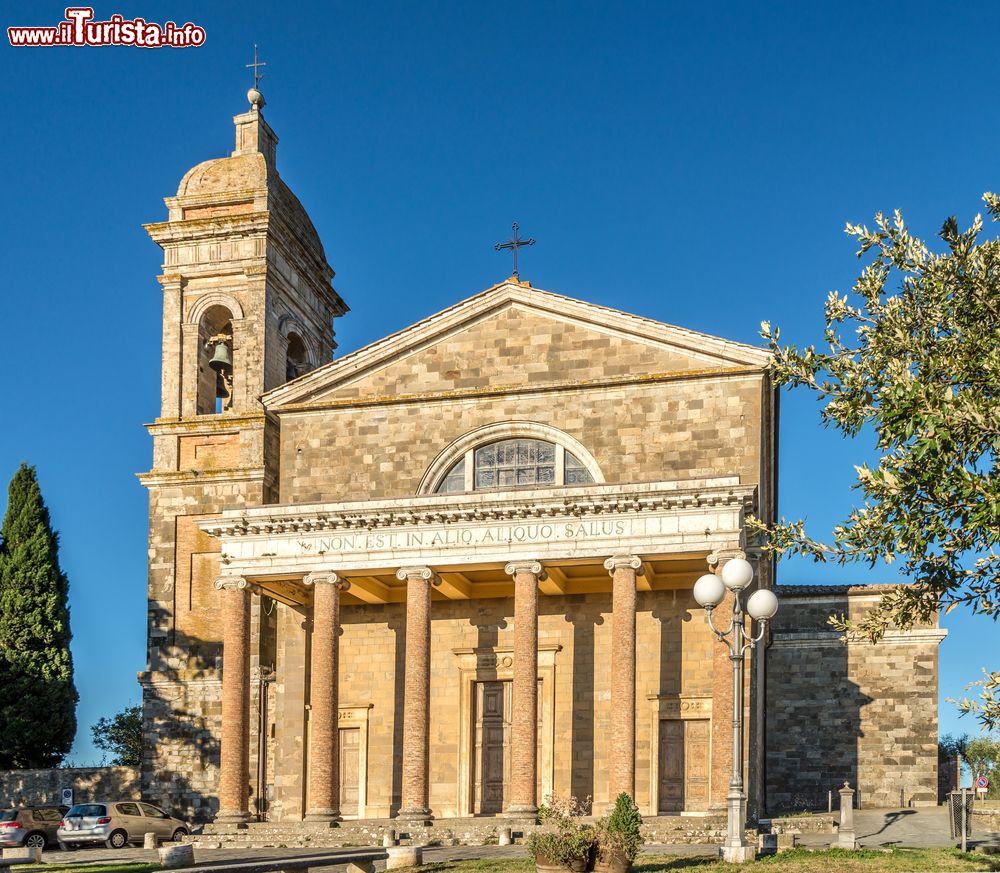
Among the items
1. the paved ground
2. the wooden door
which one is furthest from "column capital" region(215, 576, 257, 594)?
the paved ground

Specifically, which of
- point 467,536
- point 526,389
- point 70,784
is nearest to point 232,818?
point 467,536

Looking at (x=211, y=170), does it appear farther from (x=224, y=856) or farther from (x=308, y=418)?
(x=224, y=856)

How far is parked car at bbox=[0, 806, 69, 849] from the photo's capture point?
31.5 m

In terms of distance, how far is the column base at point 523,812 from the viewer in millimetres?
28034

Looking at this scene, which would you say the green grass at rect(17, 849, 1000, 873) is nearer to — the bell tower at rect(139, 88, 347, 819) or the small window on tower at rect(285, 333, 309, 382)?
the bell tower at rect(139, 88, 347, 819)

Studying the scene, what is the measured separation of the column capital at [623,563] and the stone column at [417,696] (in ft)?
12.3

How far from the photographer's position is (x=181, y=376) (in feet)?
122

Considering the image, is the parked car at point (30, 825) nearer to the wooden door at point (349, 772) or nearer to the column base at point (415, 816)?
the wooden door at point (349, 772)

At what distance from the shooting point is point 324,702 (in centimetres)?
3000

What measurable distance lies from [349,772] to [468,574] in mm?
5352

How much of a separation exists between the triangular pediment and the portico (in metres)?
4.02

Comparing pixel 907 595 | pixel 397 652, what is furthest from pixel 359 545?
pixel 907 595

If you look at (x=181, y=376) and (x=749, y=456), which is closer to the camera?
(x=749, y=456)

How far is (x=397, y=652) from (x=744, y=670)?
8.06m
